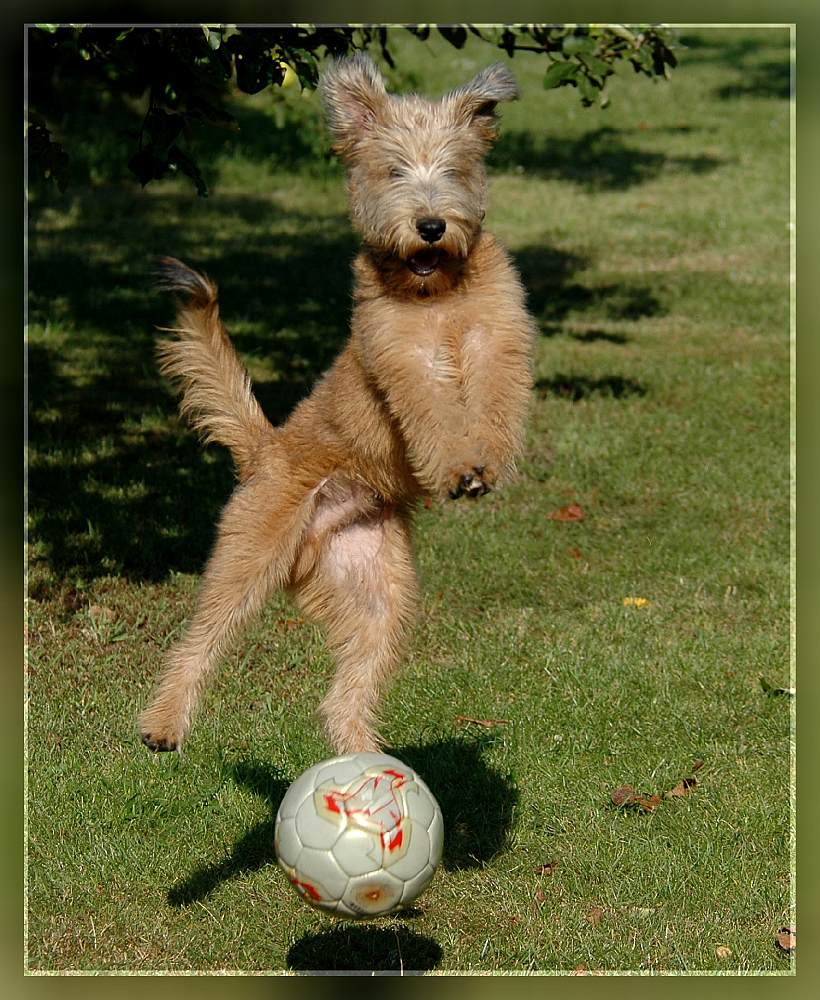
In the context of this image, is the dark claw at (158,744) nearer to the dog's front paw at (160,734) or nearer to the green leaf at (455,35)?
the dog's front paw at (160,734)

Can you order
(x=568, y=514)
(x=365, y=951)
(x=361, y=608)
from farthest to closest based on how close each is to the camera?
(x=568, y=514) → (x=361, y=608) → (x=365, y=951)

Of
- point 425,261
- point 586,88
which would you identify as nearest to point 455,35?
point 586,88

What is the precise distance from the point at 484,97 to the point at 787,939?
3301 mm

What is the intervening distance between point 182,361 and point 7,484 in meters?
1.13

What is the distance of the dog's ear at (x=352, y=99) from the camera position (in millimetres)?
4906

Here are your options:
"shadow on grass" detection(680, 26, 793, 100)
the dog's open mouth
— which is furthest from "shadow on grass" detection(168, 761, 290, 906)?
"shadow on grass" detection(680, 26, 793, 100)

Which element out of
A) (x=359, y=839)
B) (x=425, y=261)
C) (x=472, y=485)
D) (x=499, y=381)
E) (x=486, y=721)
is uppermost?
(x=425, y=261)

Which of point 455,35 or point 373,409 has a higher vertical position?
point 455,35

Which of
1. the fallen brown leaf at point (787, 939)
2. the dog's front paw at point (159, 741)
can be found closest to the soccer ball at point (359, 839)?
the dog's front paw at point (159, 741)

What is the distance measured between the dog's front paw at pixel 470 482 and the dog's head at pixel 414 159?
0.79 metres

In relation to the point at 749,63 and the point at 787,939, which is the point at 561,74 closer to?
the point at 787,939

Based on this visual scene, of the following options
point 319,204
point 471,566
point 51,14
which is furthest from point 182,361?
point 319,204

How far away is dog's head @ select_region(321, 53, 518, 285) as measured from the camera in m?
4.66

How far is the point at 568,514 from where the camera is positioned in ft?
29.3
